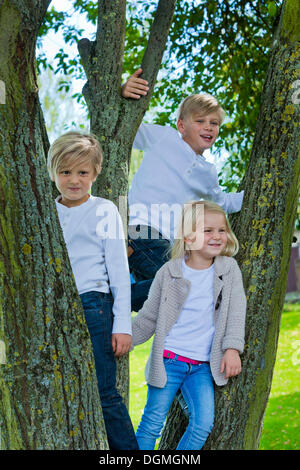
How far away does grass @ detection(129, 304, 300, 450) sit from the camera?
8.79m

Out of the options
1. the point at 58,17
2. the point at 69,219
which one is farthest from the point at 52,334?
the point at 58,17

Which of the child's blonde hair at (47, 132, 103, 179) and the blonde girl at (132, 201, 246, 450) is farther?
the child's blonde hair at (47, 132, 103, 179)

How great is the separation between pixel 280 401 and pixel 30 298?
9.89m

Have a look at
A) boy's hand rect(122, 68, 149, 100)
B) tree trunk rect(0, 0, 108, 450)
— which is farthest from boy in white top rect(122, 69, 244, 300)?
tree trunk rect(0, 0, 108, 450)

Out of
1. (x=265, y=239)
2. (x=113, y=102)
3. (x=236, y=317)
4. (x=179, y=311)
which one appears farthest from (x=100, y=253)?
(x=113, y=102)

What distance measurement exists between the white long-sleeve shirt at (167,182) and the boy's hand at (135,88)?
0.30m

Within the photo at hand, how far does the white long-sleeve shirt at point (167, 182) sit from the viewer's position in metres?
3.44

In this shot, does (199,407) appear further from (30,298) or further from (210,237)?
(30,298)

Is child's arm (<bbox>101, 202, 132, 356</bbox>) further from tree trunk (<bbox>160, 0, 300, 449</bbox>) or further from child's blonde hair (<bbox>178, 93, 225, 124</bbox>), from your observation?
child's blonde hair (<bbox>178, 93, 225, 124</bbox>)

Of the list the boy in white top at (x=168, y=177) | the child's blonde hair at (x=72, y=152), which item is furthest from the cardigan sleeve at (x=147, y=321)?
the child's blonde hair at (x=72, y=152)

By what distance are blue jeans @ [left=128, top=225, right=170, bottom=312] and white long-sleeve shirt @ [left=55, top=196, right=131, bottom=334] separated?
0.44 metres

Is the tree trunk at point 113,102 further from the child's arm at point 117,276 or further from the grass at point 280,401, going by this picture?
the grass at point 280,401

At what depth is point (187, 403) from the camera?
2.84 m

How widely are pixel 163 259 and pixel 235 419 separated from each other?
0.97m
